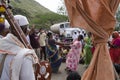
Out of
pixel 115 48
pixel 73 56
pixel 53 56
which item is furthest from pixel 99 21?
pixel 53 56

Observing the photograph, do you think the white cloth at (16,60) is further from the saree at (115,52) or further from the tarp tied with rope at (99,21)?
the saree at (115,52)

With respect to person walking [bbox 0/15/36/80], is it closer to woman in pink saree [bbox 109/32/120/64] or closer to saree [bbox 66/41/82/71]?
woman in pink saree [bbox 109/32/120/64]

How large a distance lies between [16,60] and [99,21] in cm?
156

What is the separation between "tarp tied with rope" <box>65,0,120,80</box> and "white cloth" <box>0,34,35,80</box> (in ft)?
4.00

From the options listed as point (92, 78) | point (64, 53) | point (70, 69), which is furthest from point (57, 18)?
point (92, 78)

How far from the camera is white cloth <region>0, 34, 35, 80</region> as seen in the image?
11.6ft

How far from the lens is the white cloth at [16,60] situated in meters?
3.55

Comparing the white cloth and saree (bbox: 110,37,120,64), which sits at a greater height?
the white cloth

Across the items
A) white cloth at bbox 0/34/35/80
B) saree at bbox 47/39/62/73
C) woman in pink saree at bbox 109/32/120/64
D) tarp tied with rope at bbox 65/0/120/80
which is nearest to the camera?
white cloth at bbox 0/34/35/80

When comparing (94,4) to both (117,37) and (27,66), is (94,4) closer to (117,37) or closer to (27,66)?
(27,66)

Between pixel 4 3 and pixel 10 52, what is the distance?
0.72 meters

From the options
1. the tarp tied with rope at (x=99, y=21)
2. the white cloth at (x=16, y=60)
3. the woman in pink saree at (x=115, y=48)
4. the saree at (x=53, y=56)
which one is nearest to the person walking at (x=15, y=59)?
the white cloth at (x=16, y=60)

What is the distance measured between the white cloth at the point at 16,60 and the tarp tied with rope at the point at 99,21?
122 centimetres

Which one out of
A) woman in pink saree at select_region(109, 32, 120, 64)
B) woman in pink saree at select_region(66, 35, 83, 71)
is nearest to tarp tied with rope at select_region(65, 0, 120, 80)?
woman in pink saree at select_region(109, 32, 120, 64)
